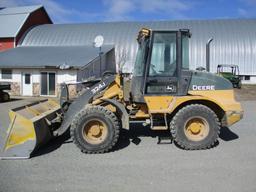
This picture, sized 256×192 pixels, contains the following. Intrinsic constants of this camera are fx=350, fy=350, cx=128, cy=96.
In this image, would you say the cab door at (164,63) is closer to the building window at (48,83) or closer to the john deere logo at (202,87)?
the john deere logo at (202,87)

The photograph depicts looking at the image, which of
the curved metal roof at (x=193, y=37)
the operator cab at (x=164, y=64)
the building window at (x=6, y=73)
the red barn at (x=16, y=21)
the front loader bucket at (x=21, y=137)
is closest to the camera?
the front loader bucket at (x=21, y=137)

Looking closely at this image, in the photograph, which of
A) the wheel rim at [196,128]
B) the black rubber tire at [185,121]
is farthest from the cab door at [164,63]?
the wheel rim at [196,128]

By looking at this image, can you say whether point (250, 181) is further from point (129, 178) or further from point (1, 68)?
point (1, 68)

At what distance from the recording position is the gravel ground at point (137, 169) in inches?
230

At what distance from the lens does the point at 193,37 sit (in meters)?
38.2

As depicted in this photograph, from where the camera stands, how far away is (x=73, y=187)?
19.1ft

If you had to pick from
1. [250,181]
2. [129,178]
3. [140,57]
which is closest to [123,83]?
[140,57]

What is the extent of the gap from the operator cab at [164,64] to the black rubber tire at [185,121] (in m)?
0.55

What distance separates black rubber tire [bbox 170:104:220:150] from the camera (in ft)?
26.8

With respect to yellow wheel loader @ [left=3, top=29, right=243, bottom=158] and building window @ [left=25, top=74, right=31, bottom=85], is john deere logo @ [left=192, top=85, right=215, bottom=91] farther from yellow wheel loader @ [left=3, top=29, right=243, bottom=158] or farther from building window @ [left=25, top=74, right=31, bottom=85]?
building window @ [left=25, top=74, right=31, bottom=85]

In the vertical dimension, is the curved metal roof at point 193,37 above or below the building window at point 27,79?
above

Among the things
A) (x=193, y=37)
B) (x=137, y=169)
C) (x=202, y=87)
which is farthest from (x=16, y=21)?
(x=137, y=169)

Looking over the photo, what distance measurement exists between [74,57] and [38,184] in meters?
25.2

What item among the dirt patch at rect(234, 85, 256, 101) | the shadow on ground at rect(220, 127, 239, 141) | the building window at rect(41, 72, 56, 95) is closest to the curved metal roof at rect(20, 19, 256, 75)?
the dirt patch at rect(234, 85, 256, 101)
